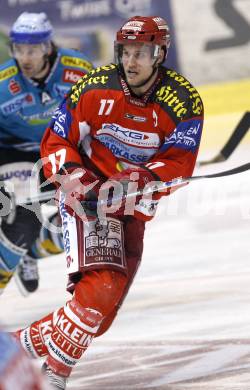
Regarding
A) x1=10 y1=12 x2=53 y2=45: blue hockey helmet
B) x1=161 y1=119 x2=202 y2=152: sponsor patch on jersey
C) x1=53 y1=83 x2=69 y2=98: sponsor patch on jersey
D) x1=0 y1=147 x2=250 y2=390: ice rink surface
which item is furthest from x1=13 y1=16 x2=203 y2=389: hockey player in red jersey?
x1=10 y1=12 x2=53 y2=45: blue hockey helmet

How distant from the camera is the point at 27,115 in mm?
6176

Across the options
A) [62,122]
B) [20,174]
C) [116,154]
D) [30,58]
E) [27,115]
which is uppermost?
[62,122]

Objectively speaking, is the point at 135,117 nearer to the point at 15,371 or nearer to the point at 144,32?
the point at 144,32

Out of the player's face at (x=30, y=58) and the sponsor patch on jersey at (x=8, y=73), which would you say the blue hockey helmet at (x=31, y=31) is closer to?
the player's face at (x=30, y=58)

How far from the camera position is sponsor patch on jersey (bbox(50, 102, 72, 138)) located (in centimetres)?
439

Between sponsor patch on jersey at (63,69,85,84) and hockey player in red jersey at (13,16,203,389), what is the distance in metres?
1.60

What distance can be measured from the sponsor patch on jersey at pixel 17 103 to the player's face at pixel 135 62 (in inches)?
70.2

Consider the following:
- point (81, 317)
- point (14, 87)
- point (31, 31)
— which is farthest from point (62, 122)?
point (31, 31)

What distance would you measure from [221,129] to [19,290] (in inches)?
121

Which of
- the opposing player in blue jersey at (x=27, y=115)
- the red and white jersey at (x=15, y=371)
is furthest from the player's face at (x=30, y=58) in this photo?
the red and white jersey at (x=15, y=371)

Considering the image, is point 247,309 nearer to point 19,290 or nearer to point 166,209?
point 19,290

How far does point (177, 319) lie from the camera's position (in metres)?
5.47

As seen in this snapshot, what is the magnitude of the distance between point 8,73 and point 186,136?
1.97 m

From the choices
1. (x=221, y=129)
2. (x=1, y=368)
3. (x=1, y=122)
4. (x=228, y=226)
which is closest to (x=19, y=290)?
(x=1, y=122)
